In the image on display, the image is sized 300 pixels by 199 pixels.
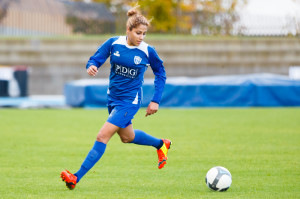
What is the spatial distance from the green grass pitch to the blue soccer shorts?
709mm

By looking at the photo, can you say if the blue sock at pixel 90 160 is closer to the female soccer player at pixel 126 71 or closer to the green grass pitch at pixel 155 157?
the female soccer player at pixel 126 71

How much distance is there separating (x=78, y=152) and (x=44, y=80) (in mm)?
17977

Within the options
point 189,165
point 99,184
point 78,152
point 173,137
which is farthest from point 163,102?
point 99,184

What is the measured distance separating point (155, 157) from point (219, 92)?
1089 cm

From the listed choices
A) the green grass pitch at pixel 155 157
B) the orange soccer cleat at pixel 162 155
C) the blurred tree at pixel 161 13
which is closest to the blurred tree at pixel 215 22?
the blurred tree at pixel 161 13

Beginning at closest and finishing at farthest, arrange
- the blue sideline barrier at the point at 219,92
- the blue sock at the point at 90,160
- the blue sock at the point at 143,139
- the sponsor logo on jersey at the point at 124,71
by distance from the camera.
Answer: the blue sock at the point at 90,160, the sponsor logo on jersey at the point at 124,71, the blue sock at the point at 143,139, the blue sideline barrier at the point at 219,92

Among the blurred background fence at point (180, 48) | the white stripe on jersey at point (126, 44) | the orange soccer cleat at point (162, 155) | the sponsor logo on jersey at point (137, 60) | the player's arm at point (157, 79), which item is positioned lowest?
the blurred background fence at point (180, 48)

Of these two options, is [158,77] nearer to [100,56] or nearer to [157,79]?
[157,79]

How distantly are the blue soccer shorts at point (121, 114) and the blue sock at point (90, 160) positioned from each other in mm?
319

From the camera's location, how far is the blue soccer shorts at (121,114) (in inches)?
249

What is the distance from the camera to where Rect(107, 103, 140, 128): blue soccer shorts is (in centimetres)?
633

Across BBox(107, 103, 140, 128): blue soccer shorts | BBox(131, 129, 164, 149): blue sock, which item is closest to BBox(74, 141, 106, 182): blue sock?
BBox(107, 103, 140, 128): blue soccer shorts

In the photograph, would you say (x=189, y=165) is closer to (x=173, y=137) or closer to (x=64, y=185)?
(x=64, y=185)

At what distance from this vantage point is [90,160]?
6.04 m
